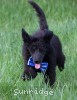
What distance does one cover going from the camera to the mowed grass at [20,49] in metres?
5.51

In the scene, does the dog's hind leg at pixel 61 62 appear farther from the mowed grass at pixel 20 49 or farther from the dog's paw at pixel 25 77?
the dog's paw at pixel 25 77

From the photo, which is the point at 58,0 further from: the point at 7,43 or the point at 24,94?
the point at 24,94

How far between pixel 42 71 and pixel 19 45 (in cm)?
203

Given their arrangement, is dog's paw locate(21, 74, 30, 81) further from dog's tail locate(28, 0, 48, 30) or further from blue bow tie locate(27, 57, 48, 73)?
dog's tail locate(28, 0, 48, 30)

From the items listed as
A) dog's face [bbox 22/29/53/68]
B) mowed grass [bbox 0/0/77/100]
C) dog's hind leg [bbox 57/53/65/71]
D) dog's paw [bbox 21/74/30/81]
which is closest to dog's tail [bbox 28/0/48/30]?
dog's hind leg [bbox 57/53/65/71]

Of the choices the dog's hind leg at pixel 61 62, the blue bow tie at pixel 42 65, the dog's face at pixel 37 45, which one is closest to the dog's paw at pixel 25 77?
the blue bow tie at pixel 42 65

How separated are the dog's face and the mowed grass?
326 mm

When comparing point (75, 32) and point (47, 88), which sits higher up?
point (75, 32)

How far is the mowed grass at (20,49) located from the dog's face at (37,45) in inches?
12.8

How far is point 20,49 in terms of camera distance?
773 centimetres

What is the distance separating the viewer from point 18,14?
1238 centimetres

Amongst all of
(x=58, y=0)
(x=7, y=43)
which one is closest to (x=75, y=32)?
(x=7, y=43)

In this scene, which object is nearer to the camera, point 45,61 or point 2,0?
point 45,61

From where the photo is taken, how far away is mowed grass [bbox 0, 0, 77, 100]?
5508 mm
